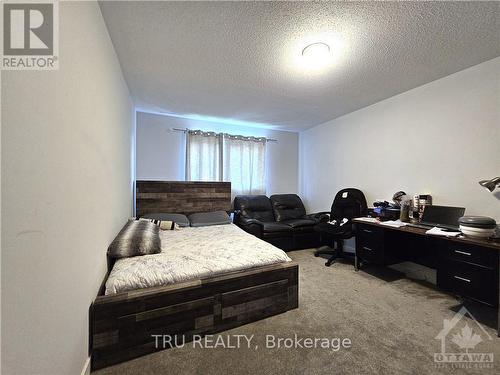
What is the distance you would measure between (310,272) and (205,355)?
184 centimetres

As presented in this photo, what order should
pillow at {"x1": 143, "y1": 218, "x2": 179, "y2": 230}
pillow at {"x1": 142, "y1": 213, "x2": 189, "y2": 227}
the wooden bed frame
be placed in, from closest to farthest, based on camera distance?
the wooden bed frame → pillow at {"x1": 143, "y1": 218, "x2": 179, "y2": 230} → pillow at {"x1": 142, "y1": 213, "x2": 189, "y2": 227}

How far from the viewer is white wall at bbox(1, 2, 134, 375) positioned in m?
0.64

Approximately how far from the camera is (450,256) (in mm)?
1890

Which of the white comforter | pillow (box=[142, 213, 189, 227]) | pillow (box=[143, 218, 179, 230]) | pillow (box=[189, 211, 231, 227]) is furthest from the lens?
pillow (box=[189, 211, 231, 227])

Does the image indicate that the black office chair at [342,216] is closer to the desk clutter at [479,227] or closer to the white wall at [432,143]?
the white wall at [432,143]

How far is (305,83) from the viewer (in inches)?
101

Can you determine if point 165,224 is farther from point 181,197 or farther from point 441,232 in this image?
point 441,232

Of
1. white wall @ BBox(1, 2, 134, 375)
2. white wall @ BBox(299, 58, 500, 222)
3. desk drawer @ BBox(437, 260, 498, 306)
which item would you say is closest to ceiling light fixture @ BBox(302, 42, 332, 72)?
white wall @ BBox(299, 58, 500, 222)

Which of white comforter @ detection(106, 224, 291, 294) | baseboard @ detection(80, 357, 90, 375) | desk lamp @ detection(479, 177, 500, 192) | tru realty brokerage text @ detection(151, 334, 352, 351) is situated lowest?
tru realty brokerage text @ detection(151, 334, 352, 351)

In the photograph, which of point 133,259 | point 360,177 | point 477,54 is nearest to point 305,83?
point 477,54

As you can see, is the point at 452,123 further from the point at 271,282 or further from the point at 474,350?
the point at 271,282

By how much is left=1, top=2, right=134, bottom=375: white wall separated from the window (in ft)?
8.09

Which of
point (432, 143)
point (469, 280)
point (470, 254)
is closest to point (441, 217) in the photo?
point (470, 254)

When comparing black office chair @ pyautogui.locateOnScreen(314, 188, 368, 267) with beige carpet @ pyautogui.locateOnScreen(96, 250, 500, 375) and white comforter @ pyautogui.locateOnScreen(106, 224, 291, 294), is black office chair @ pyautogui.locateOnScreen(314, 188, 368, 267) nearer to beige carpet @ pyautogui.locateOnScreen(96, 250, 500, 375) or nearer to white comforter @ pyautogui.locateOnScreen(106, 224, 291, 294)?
beige carpet @ pyautogui.locateOnScreen(96, 250, 500, 375)
